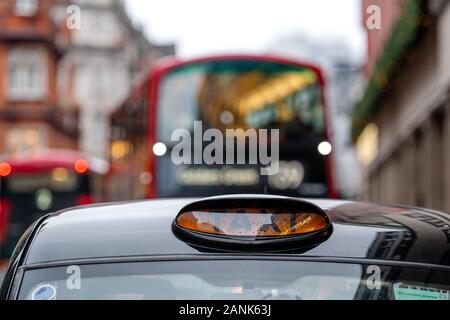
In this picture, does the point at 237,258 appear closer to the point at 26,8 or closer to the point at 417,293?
the point at 417,293

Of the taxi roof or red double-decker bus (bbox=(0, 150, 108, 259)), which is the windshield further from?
red double-decker bus (bbox=(0, 150, 108, 259))

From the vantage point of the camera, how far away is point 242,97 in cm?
1645

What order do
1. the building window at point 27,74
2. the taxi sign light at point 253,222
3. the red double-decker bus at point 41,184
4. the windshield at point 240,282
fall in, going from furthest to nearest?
the building window at point 27,74, the red double-decker bus at point 41,184, the taxi sign light at point 253,222, the windshield at point 240,282

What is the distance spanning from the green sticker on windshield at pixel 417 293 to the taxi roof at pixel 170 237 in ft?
0.31

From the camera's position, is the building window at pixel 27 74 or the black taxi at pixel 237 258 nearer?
the black taxi at pixel 237 258

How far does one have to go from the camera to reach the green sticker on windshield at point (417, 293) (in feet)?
9.73

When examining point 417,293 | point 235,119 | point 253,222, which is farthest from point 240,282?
point 235,119

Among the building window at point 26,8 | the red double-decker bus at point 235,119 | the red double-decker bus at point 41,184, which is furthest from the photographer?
the building window at point 26,8

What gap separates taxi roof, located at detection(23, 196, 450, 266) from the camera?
10.1 ft

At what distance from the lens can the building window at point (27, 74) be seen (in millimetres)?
66562

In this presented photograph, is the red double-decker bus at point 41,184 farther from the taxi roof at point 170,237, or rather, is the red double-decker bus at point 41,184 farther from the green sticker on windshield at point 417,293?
the green sticker on windshield at point 417,293

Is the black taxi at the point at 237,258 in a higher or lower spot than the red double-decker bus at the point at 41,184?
higher

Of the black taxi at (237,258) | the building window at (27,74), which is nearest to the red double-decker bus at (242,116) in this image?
the black taxi at (237,258)

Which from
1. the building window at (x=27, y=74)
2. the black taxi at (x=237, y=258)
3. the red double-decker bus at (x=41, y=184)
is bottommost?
the red double-decker bus at (x=41, y=184)
